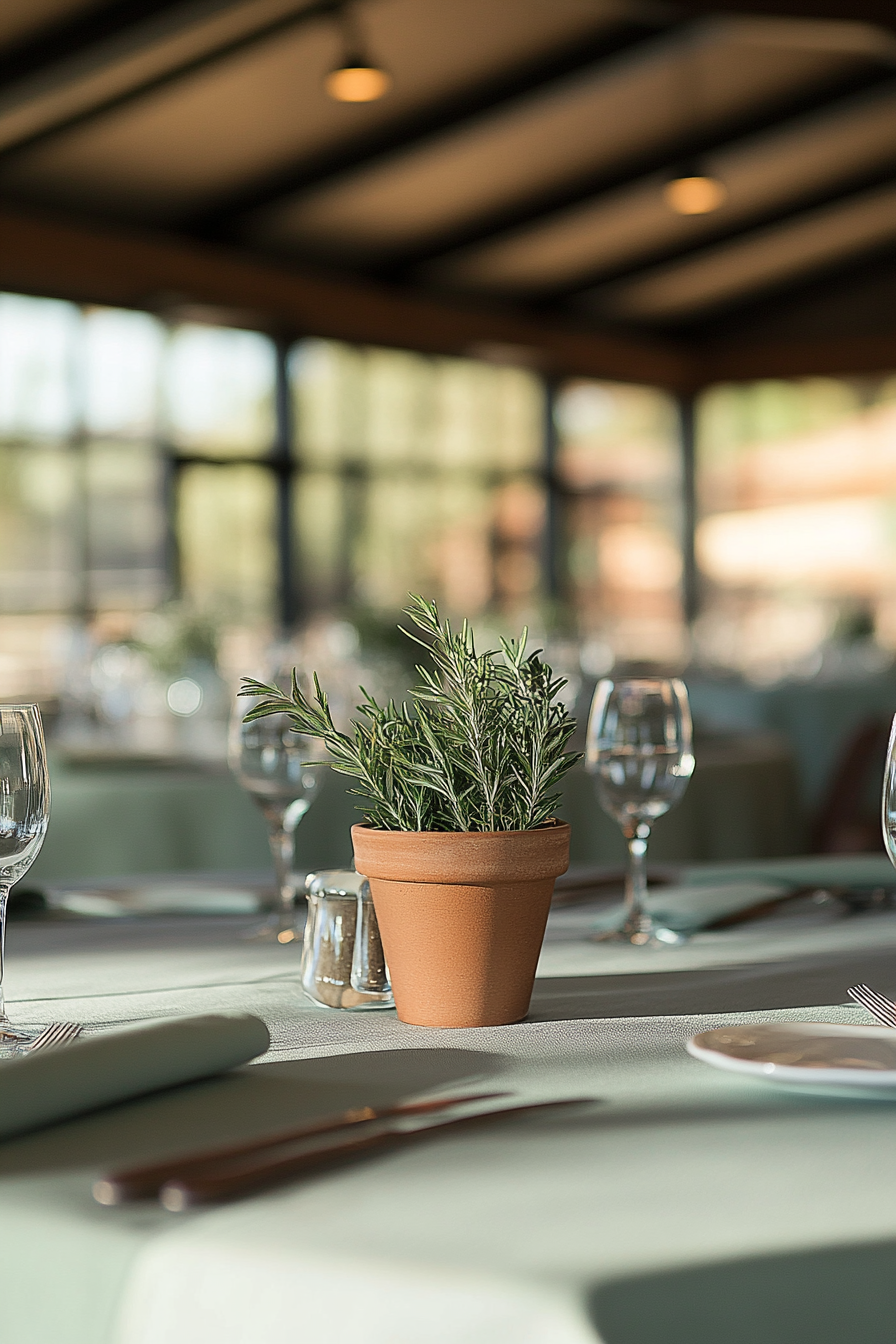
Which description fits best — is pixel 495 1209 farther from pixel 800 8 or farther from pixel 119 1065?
pixel 800 8

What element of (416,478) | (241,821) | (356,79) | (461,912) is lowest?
(241,821)

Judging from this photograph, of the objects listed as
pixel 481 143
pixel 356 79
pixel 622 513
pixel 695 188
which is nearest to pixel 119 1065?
pixel 356 79

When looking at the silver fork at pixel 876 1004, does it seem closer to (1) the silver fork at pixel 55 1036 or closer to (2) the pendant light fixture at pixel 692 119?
(1) the silver fork at pixel 55 1036

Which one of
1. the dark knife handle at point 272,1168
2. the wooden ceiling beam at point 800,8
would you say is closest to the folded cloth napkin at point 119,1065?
the dark knife handle at point 272,1168

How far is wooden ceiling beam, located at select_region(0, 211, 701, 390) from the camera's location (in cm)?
912

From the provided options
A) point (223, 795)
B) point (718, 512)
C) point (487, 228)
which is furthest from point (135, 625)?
point (223, 795)

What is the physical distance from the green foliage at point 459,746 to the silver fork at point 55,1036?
22 centimetres

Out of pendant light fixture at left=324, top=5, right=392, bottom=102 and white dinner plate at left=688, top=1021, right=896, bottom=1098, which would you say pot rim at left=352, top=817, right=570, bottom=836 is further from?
pendant light fixture at left=324, top=5, right=392, bottom=102

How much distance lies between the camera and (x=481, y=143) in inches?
363

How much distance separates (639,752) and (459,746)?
40 cm

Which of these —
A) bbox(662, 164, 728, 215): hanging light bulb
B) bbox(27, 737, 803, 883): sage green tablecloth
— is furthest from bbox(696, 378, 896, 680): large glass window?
bbox(27, 737, 803, 883): sage green tablecloth

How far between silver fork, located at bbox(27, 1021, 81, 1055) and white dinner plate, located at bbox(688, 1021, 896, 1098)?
0.37 m

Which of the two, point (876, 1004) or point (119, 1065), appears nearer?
point (119, 1065)

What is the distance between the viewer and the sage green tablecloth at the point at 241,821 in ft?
9.31
